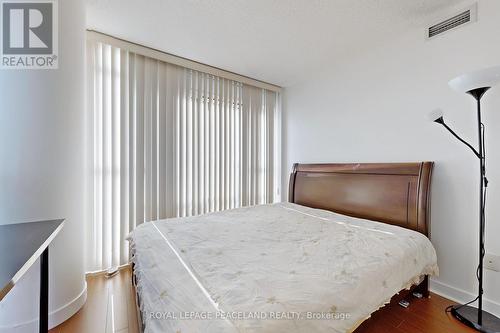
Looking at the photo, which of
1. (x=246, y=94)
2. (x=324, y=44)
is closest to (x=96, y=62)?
(x=246, y=94)

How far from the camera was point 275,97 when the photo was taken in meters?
3.84

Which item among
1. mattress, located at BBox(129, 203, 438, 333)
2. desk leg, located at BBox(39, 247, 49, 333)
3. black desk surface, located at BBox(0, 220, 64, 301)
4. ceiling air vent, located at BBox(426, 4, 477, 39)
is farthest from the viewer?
ceiling air vent, located at BBox(426, 4, 477, 39)

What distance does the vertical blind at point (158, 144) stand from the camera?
239 cm

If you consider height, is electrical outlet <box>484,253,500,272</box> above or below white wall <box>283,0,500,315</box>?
below

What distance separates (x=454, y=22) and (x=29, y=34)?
341 cm

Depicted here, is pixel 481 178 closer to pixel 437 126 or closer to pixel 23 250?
pixel 437 126

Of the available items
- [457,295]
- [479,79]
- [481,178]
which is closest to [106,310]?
[457,295]

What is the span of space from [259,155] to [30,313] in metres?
2.92

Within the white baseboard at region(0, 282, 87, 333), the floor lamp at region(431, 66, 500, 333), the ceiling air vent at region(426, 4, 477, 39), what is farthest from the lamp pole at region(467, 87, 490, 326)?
the white baseboard at region(0, 282, 87, 333)

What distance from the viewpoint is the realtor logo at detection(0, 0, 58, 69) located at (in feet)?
4.98

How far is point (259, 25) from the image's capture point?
2.15 metres

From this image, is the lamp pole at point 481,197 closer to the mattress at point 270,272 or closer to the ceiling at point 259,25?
the mattress at point 270,272

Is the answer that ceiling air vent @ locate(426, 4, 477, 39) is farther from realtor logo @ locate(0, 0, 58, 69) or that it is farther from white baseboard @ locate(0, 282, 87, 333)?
white baseboard @ locate(0, 282, 87, 333)

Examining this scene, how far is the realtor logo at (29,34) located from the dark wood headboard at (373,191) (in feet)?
9.26
